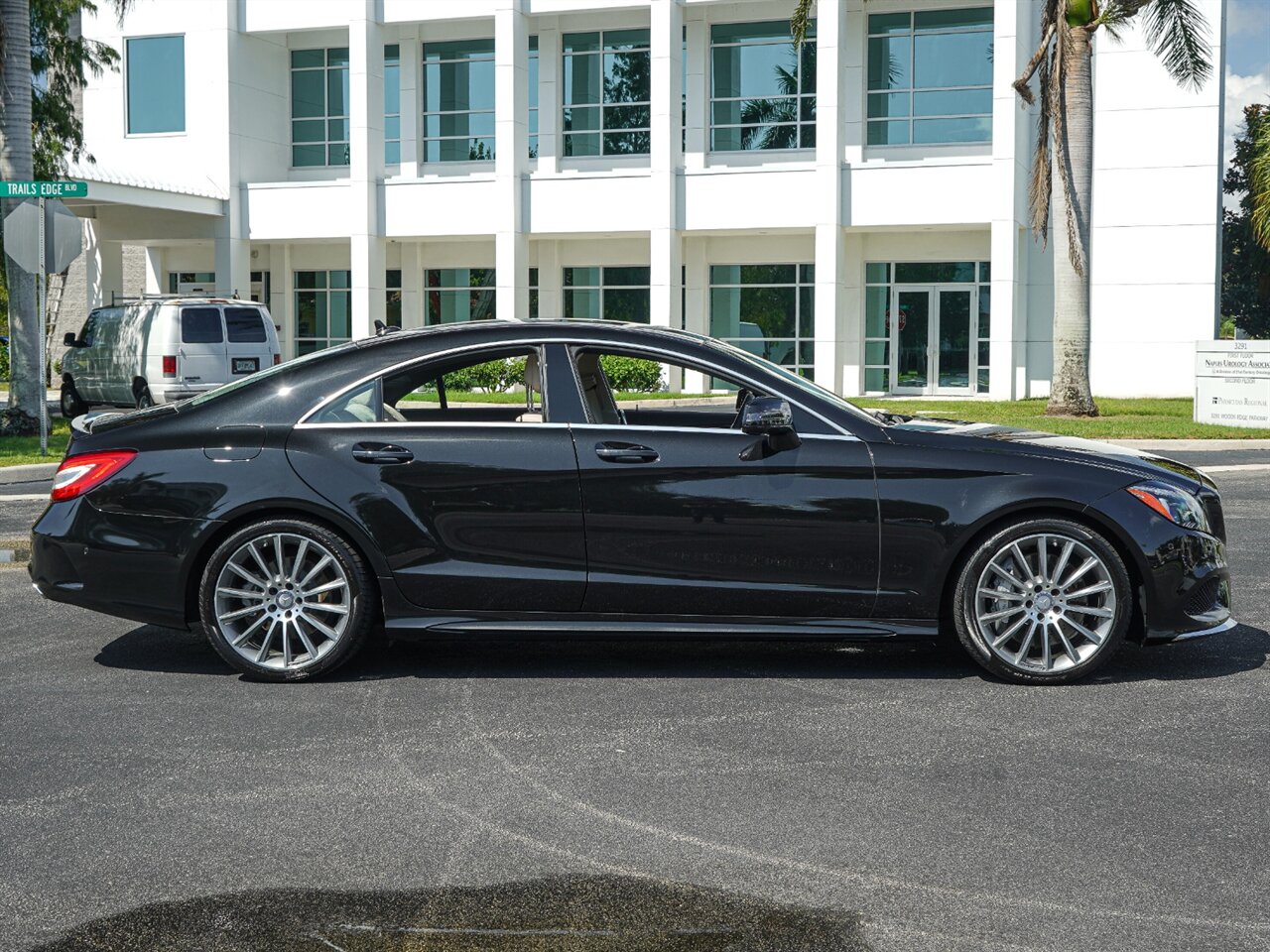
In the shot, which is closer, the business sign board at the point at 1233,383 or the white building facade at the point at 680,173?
the business sign board at the point at 1233,383

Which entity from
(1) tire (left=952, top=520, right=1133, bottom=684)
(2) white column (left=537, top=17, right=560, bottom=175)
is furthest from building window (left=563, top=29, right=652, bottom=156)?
(1) tire (left=952, top=520, right=1133, bottom=684)

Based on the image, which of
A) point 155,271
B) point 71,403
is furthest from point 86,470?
point 155,271

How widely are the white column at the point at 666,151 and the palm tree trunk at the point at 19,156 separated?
1661 centimetres

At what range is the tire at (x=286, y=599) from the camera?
6684 millimetres

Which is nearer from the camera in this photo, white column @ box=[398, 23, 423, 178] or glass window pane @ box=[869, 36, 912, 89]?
glass window pane @ box=[869, 36, 912, 89]

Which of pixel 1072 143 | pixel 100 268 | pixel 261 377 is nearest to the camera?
pixel 261 377

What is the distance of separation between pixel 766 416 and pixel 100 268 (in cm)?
3844

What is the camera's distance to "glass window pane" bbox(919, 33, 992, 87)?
3512cm

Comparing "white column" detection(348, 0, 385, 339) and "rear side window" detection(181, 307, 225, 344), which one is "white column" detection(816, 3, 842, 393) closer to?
"white column" detection(348, 0, 385, 339)

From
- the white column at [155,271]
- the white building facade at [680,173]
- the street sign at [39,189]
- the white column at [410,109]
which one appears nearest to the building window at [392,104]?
the white building facade at [680,173]

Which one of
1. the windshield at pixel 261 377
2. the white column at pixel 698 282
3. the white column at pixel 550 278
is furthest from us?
the white column at pixel 550 278

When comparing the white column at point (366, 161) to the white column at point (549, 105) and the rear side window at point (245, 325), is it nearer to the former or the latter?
the white column at point (549, 105)

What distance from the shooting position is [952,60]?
3534 centimetres

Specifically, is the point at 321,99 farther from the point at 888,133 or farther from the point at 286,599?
the point at 286,599
